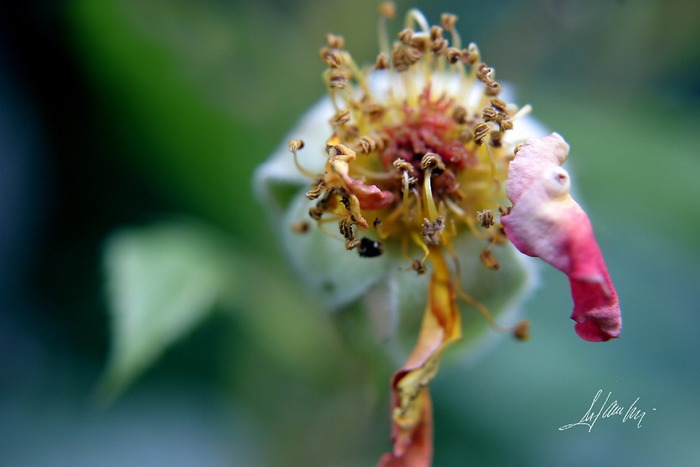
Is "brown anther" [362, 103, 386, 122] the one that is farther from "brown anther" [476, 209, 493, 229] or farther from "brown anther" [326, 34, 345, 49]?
"brown anther" [476, 209, 493, 229]

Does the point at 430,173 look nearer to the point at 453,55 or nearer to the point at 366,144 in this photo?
the point at 366,144

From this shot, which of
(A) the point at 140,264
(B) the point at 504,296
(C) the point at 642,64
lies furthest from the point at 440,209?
(C) the point at 642,64

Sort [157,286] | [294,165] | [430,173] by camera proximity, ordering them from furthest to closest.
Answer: [157,286] < [294,165] < [430,173]

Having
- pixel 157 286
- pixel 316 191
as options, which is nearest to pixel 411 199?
pixel 316 191

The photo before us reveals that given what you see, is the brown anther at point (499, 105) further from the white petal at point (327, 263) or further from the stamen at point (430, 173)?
the white petal at point (327, 263)
